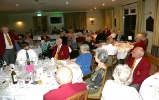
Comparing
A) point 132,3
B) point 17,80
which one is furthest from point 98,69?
point 132,3

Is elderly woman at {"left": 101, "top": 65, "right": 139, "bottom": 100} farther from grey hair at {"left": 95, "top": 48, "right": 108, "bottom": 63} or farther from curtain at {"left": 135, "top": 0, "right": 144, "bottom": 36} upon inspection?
curtain at {"left": 135, "top": 0, "right": 144, "bottom": 36}

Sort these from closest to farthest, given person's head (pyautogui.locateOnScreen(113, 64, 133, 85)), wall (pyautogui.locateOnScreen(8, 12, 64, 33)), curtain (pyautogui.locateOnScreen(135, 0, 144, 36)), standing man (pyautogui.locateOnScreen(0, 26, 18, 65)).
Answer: person's head (pyautogui.locateOnScreen(113, 64, 133, 85))
standing man (pyautogui.locateOnScreen(0, 26, 18, 65))
curtain (pyautogui.locateOnScreen(135, 0, 144, 36))
wall (pyautogui.locateOnScreen(8, 12, 64, 33))

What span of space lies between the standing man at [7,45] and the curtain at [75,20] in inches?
386

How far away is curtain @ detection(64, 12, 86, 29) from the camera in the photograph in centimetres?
1419

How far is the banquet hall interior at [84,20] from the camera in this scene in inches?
247

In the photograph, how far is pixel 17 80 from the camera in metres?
2.40

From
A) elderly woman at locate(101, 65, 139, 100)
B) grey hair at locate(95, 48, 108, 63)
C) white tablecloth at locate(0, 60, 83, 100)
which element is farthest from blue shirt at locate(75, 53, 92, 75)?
elderly woman at locate(101, 65, 139, 100)

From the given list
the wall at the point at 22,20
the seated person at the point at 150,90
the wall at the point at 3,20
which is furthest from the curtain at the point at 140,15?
the wall at the point at 3,20

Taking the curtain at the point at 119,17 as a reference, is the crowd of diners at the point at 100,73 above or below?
below

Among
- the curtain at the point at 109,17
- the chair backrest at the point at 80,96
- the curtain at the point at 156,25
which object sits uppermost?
the curtain at the point at 109,17

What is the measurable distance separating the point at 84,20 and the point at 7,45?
10295mm

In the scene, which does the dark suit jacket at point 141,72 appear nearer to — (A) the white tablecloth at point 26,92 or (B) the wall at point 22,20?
(A) the white tablecloth at point 26,92

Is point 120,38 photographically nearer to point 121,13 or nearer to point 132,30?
point 132,30

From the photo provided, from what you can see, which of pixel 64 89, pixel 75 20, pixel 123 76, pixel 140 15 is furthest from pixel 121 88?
pixel 75 20
